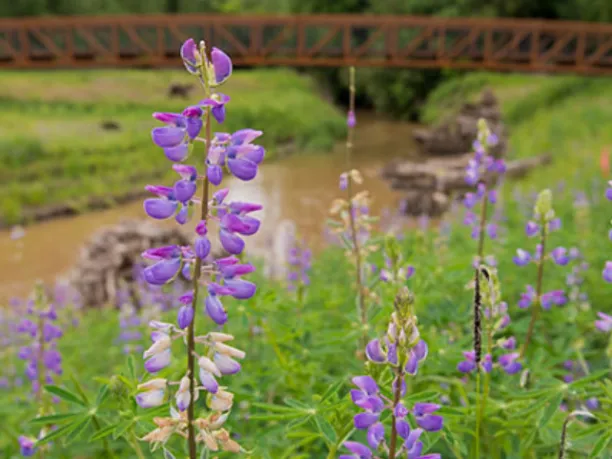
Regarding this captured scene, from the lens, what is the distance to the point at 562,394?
1833mm

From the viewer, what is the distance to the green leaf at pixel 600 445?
1529 millimetres

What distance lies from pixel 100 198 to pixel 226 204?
1571 centimetres

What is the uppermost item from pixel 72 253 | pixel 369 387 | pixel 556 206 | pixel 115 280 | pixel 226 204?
pixel 226 204

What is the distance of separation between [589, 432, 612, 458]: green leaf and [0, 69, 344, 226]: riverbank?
14910 millimetres

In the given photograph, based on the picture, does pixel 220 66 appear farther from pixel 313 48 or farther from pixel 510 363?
pixel 313 48

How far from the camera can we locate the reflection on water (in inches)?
478

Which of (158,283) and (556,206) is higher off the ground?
(158,283)

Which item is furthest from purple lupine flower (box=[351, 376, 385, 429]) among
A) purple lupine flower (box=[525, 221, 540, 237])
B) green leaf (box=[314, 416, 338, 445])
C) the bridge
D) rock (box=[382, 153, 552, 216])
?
the bridge

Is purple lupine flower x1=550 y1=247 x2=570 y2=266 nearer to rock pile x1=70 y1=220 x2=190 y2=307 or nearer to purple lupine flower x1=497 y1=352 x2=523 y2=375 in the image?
purple lupine flower x1=497 y1=352 x2=523 y2=375

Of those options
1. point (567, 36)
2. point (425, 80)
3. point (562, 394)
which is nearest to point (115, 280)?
point (562, 394)

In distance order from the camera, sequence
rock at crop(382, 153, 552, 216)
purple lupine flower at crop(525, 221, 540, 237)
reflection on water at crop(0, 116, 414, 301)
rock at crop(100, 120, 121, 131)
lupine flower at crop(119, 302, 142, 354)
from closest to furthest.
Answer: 1. purple lupine flower at crop(525, 221, 540, 237)
2. lupine flower at crop(119, 302, 142, 354)
3. reflection on water at crop(0, 116, 414, 301)
4. rock at crop(382, 153, 552, 216)
5. rock at crop(100, 120, 121, 131)

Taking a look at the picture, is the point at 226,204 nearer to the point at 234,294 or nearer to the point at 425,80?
the point at 234,294

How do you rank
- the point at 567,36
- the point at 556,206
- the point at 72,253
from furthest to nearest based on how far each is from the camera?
the point at 567,36
the point at 72,253
the point at 556,206

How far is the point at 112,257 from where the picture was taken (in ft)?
25.4
